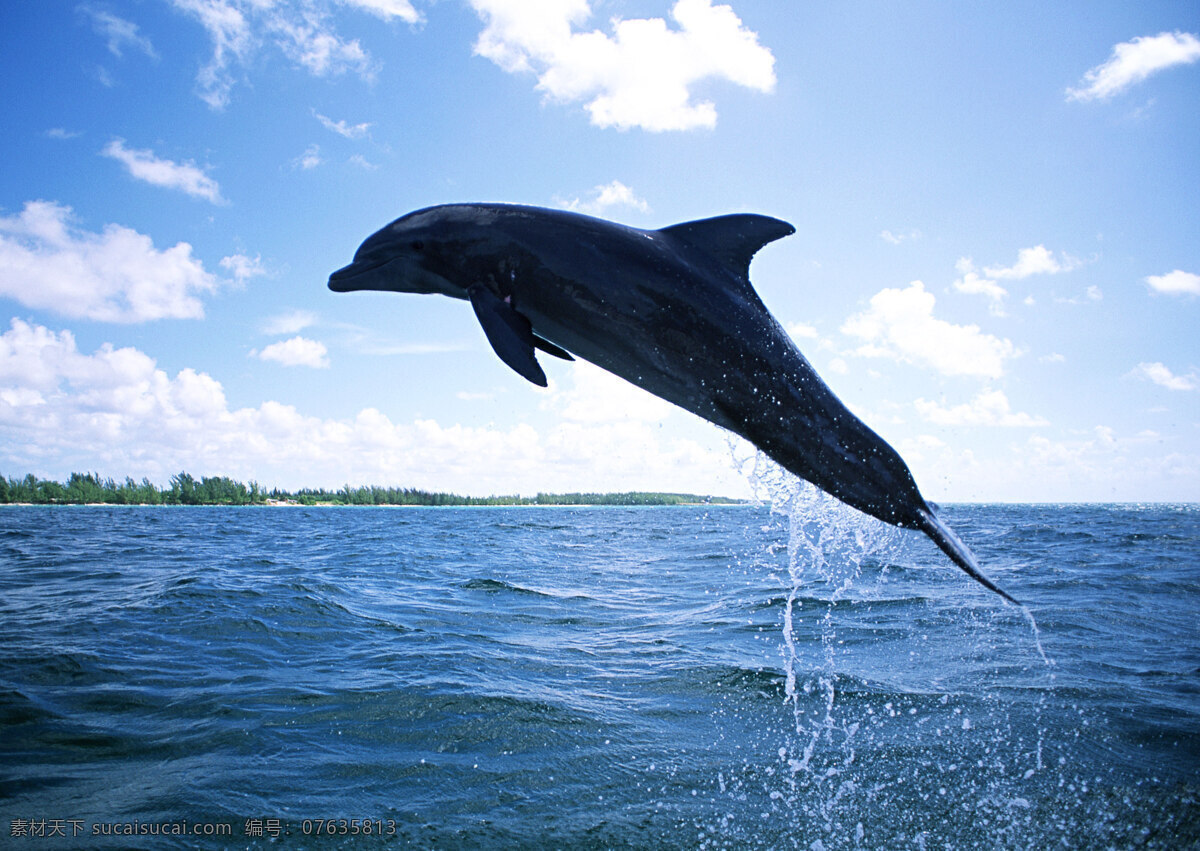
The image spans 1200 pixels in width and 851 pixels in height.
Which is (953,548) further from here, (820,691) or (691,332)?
(820,691)

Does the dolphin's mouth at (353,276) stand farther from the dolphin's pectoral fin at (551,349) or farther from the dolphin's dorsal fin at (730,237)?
the dolphin's dorsal fin at (730,237)

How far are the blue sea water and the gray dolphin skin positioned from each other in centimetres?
87

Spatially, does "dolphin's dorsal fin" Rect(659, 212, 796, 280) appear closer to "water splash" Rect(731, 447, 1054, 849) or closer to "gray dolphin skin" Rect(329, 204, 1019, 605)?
"gray dolphin skin" Rect(329, 204, 1019, 605)

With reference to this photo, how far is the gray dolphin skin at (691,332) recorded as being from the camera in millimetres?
3330

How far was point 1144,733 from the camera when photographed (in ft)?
21.3

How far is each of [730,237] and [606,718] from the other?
511cm

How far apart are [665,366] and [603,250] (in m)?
0.68

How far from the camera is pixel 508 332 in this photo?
3412mm

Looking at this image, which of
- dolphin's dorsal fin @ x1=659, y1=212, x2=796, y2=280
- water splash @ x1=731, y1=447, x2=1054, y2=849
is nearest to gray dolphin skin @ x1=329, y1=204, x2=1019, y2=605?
dolphin's dorsal fin @ x1=659, y1=212, x2=796, y2=280

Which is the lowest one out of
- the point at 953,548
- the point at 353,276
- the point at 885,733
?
the point at 885,733

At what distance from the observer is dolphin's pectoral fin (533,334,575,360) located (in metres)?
3.60

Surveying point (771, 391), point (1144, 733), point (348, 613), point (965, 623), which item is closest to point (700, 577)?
point (965, 623)

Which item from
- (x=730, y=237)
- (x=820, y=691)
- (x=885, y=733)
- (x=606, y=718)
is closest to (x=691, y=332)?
(x=730, y=237)

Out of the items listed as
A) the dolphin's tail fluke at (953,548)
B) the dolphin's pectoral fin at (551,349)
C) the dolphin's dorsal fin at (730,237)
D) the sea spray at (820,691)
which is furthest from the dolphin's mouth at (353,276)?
the dolphin's tail fluke at (953,548)
